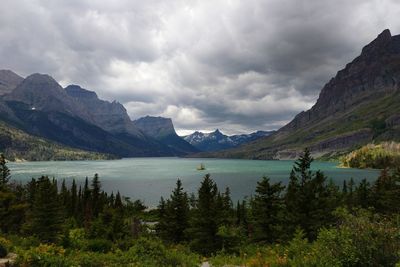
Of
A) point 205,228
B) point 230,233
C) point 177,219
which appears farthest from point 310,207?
point 177,219

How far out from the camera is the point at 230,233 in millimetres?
39031

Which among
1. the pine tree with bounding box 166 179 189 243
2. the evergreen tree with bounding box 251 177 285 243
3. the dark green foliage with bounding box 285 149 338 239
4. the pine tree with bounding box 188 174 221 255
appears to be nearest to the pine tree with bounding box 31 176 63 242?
the pine tree with bounding box 166 179 189 243

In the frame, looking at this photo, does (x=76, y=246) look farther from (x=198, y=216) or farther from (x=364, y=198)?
(x=364, y=198)

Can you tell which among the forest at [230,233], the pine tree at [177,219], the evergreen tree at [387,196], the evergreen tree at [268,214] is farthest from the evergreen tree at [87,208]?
the evergreen tree at [387,196]

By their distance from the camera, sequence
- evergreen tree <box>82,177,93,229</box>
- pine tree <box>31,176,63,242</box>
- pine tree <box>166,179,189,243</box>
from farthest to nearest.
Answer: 1. evergreen tree <box>82,177,93,229</box>
2. pine tree <box>166,179,189,243</box>
3. pine tree <box>31,176,63,242</box>

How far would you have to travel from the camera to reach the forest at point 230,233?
14680mm

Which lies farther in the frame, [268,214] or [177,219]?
[177,219]

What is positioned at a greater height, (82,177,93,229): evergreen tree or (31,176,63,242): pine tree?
(31,176,63,242): pine tree

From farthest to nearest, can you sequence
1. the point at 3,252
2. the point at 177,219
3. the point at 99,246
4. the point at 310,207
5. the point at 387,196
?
the point at 387,196 → the point at 177,219 → the point at 310,207 → the point at 99,246 → the point at 3,252

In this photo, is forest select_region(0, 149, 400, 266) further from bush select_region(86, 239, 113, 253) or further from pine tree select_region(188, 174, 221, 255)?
pine tree select_region(188, 174, 221, 255)

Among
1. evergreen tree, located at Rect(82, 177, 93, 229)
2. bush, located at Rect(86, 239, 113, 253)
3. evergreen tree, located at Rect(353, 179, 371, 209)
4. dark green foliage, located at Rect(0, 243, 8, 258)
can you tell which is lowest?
evergreen tree, located at Rect(82, 177, 93, 229)

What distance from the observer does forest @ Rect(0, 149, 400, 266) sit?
14.7m

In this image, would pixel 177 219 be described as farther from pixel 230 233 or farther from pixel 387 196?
pixel 387 196

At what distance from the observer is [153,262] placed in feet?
71.4
